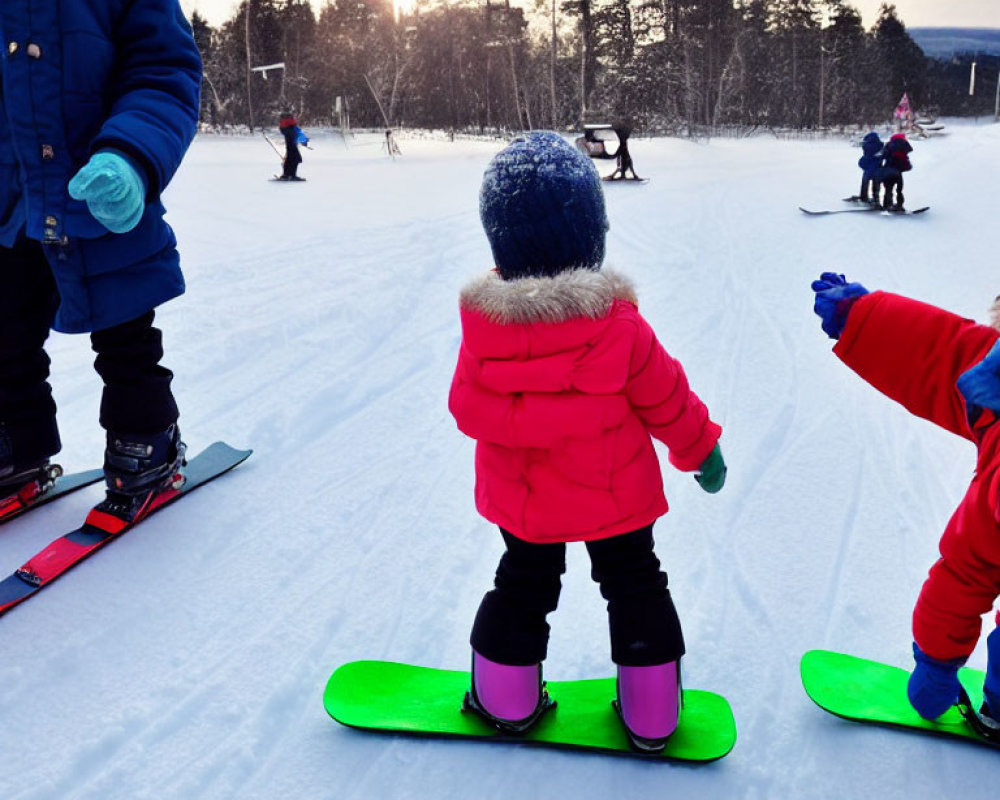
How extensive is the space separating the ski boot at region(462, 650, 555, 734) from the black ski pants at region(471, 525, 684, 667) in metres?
0.03

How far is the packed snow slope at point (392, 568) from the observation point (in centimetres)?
154

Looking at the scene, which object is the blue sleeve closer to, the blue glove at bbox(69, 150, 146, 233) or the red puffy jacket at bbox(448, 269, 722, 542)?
the blue glove at bbox(69, 150, 146, 233)

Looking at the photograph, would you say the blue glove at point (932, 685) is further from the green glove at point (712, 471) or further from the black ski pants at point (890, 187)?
the black ski pants at point (890, 187)

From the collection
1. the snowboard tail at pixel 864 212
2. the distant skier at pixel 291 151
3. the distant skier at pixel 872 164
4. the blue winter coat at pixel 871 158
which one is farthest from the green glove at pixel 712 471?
the distant skier at pixel 291 151

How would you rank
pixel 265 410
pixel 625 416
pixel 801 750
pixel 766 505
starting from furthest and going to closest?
pixel 265 410 < pixel 766 505 < pixel 801 750 < pixel 625 416

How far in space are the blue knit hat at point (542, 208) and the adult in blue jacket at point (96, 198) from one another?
932mm

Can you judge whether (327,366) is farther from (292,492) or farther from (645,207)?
(645,207)

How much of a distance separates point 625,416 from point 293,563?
3.79 feet

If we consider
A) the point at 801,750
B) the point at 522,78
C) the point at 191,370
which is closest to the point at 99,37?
the point at 191,370

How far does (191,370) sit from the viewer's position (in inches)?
141

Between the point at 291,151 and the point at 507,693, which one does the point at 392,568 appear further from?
the point at 291,151

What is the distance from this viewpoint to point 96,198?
5.90 ft

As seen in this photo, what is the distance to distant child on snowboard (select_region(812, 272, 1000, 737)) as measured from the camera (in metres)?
1.29

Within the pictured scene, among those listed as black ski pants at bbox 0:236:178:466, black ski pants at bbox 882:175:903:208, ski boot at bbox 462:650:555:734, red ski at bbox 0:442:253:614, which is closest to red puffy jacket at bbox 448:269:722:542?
ski boot at bbox 462:650:555:734
